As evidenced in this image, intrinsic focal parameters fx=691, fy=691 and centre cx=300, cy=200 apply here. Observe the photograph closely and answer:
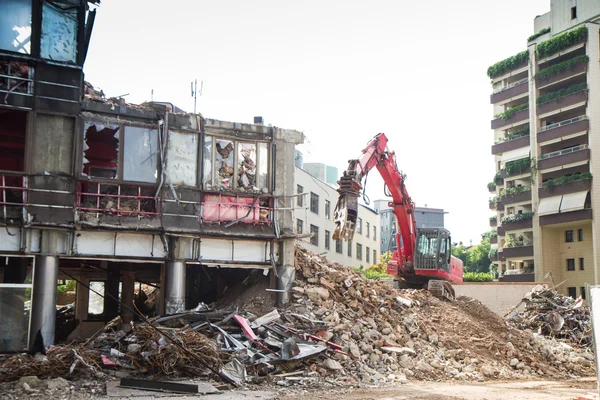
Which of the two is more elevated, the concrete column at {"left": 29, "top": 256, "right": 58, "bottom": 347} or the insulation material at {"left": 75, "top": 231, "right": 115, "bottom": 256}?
the insulation material at {"left": 75, "top": 231, "right": 115, "bottom": 256}

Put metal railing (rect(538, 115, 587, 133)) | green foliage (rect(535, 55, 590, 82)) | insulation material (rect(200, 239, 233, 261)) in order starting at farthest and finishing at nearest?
1. metal railing (rect(538, 115, 587, 133))
2. green foliage (rect(535, 55, 590, 82))
3. insulation material (rect(200, 239, 233, 261))

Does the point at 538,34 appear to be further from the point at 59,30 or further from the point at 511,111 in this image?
the point at 59,30

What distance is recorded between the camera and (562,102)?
56.3 metres

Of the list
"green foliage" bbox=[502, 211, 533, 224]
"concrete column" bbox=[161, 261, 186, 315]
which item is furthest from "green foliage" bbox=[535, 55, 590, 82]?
"concrete column" bbox=[161, 261, 186, 315]

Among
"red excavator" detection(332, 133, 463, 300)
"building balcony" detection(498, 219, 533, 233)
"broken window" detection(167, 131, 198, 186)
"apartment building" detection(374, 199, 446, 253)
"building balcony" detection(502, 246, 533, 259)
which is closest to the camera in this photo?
"broken window" detection(167, 131, 198, 186)

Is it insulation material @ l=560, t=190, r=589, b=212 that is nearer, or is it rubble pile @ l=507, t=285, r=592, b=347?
rubble pile @ l=507, t=285, r=592, b=347

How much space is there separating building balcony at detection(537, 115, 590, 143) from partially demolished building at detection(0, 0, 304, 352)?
38.9 m

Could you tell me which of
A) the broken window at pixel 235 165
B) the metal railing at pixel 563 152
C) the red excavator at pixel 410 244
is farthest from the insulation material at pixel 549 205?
the broken window at pixel 235 165

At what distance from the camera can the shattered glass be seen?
22.3 meters

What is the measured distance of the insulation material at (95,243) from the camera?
20086 millimetres

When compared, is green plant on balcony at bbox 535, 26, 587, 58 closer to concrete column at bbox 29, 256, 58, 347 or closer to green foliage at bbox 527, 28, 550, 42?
green foliage at bbox 527, 28, 550, 42

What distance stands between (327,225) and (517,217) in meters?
17.6

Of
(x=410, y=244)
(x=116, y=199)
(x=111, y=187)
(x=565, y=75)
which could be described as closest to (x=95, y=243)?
(x=116, y=199)

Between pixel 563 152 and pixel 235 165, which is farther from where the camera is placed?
pixel 563 152
